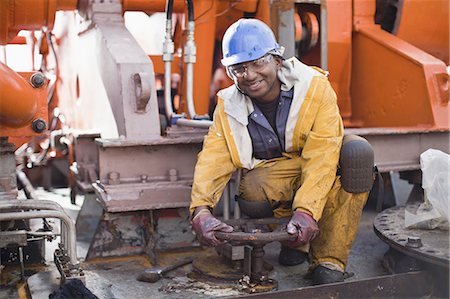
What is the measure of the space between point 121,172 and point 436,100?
6.20 ft

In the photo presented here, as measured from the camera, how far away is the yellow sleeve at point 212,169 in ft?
8.48

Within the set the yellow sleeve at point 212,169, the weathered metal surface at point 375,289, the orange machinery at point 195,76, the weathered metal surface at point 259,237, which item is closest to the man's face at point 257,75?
the yellow sleeve at point 212,169

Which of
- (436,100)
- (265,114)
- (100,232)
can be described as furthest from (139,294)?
(436,100)

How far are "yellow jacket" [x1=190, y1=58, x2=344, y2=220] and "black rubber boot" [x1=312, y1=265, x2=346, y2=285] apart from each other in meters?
0.33

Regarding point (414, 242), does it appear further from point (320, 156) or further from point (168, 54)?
point (168, 54)

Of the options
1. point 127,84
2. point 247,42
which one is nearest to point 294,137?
point 247,42

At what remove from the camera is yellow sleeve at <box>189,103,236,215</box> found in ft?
8.48

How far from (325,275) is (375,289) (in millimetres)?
267

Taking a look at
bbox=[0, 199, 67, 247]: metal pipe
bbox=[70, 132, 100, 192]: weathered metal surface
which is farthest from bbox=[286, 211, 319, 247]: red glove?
bbox=[70, 132, 100, 192]: weathered metal surface

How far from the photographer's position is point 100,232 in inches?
117

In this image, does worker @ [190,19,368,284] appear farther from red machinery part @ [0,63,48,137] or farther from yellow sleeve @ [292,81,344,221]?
red machinery part @ [0,63,48,137]

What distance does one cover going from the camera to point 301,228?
2332 mm

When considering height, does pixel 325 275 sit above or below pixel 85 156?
below

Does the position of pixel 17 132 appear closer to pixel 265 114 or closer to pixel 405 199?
pixel 265 114
